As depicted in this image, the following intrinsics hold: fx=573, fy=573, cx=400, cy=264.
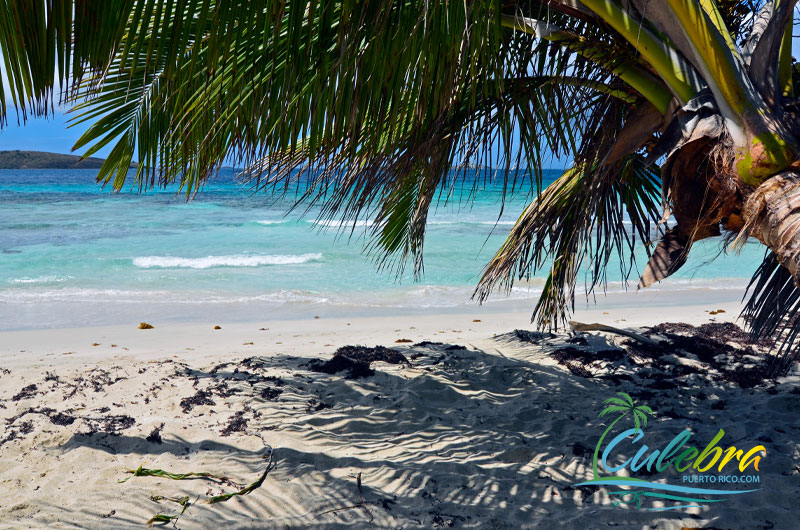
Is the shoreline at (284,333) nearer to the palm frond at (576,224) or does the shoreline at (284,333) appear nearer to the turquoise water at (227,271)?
the turquoise water at (227,271)

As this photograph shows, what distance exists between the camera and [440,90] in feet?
6.98

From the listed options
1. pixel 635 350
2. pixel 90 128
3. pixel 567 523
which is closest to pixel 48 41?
pixel 90 128

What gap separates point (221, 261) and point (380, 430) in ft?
35.0

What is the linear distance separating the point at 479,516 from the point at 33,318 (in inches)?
295

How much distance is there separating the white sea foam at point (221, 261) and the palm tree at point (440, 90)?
10291 mm

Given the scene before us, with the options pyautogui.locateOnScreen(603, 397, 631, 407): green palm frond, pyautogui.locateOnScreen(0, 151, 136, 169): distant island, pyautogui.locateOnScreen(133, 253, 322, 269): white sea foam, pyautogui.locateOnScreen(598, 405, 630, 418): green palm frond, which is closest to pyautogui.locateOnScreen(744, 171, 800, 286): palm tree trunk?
pyautogui.locateOnScreen(598, 405, 630, 418): green palm frond

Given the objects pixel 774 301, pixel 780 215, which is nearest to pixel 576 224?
pixel 774 301

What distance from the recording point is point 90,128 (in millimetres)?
2559

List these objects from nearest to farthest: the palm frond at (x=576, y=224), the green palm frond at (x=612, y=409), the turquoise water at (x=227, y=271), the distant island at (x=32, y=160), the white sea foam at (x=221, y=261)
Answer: the palm frond at (x=576, y=224) < the green palm frond at (x=612, y=409) < the turquoise water at (x=227, y=271) < the white sea foam at (x=221, y=261) < the distant island at (x=32, y=160)

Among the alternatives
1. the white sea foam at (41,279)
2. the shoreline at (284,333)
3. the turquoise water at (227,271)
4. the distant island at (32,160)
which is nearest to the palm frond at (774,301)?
the turquoise water at (227,271)

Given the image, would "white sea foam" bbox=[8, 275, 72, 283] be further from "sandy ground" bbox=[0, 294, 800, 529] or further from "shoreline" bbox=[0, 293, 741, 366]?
"sandy ground" bbox=[0, 294, 800, 529]

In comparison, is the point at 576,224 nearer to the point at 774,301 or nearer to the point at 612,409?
the point at 774,301

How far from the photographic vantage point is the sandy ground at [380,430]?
8.48 feet

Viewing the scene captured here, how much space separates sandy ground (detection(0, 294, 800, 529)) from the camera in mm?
2586
